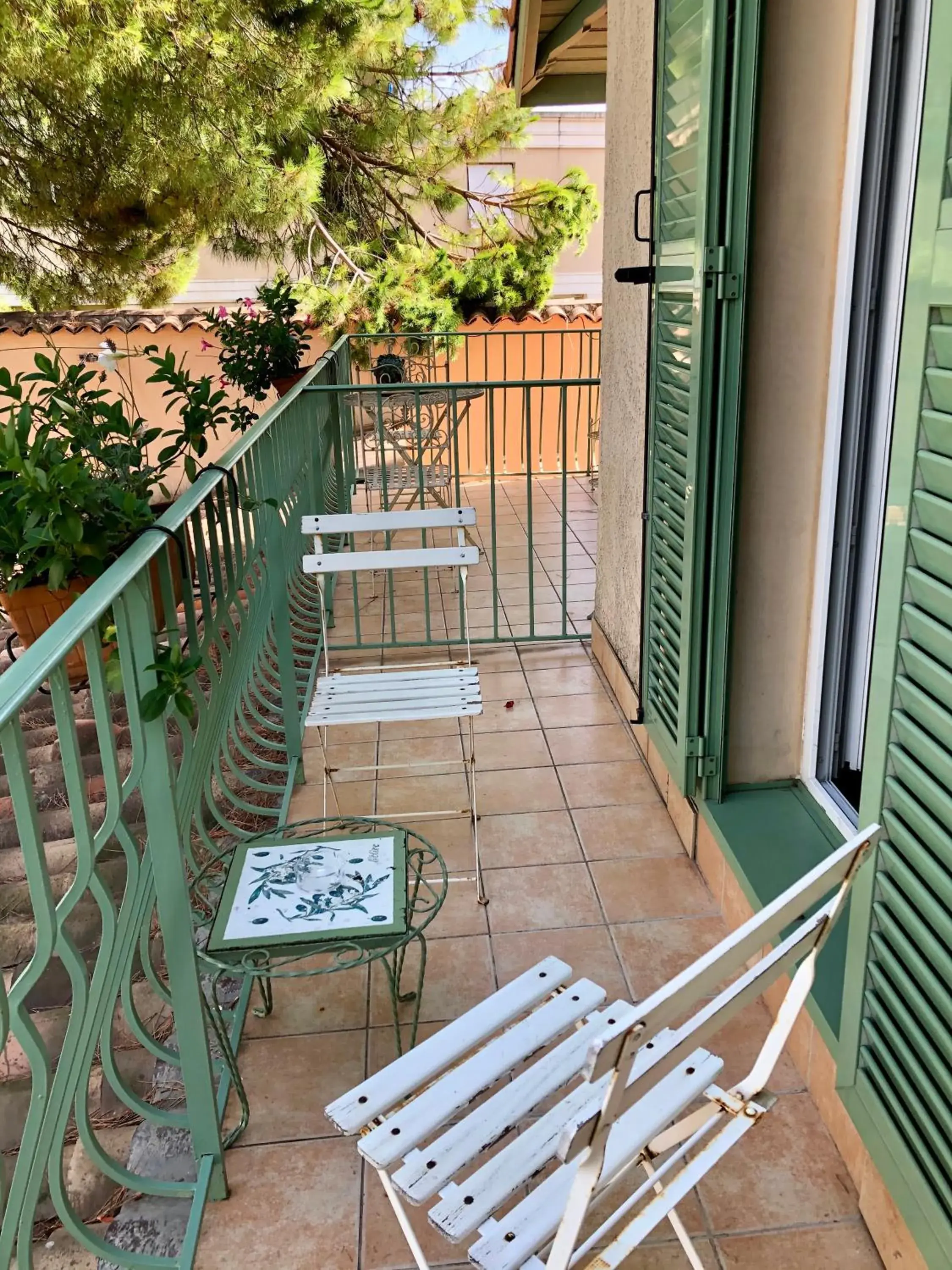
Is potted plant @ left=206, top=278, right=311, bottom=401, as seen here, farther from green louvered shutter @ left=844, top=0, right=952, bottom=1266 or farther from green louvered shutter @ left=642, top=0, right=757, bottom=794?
green louvered shutter @ left=844, top=0, right=952, bottom=1266

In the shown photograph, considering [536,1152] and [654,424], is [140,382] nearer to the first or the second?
[654,424]

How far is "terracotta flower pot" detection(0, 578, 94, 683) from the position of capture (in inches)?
93.6

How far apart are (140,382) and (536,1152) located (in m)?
11.4

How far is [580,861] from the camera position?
2.98 meters

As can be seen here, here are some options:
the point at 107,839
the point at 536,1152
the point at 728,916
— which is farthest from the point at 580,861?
the point at 107,839

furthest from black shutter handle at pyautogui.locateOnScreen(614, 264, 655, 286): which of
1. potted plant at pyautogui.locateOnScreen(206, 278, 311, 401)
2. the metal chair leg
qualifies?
potted plant at pyautogui.locateOnScreen(206, 278, 311, 401)

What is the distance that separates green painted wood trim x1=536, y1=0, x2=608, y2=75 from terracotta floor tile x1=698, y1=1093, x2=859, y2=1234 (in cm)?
425

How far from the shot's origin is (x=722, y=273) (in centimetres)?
238

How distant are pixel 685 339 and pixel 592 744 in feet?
5.20

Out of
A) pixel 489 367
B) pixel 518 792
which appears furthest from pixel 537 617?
pixel 489 367

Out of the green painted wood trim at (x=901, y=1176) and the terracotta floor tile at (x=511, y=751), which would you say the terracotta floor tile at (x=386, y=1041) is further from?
the terracotta floor tile at (x=511, y=751)

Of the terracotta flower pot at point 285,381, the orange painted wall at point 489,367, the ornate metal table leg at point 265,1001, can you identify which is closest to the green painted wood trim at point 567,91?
the orange painted wall at point 489,367

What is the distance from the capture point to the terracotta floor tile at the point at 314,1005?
2.40 meters

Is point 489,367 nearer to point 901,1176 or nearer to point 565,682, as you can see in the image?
point 565,682
